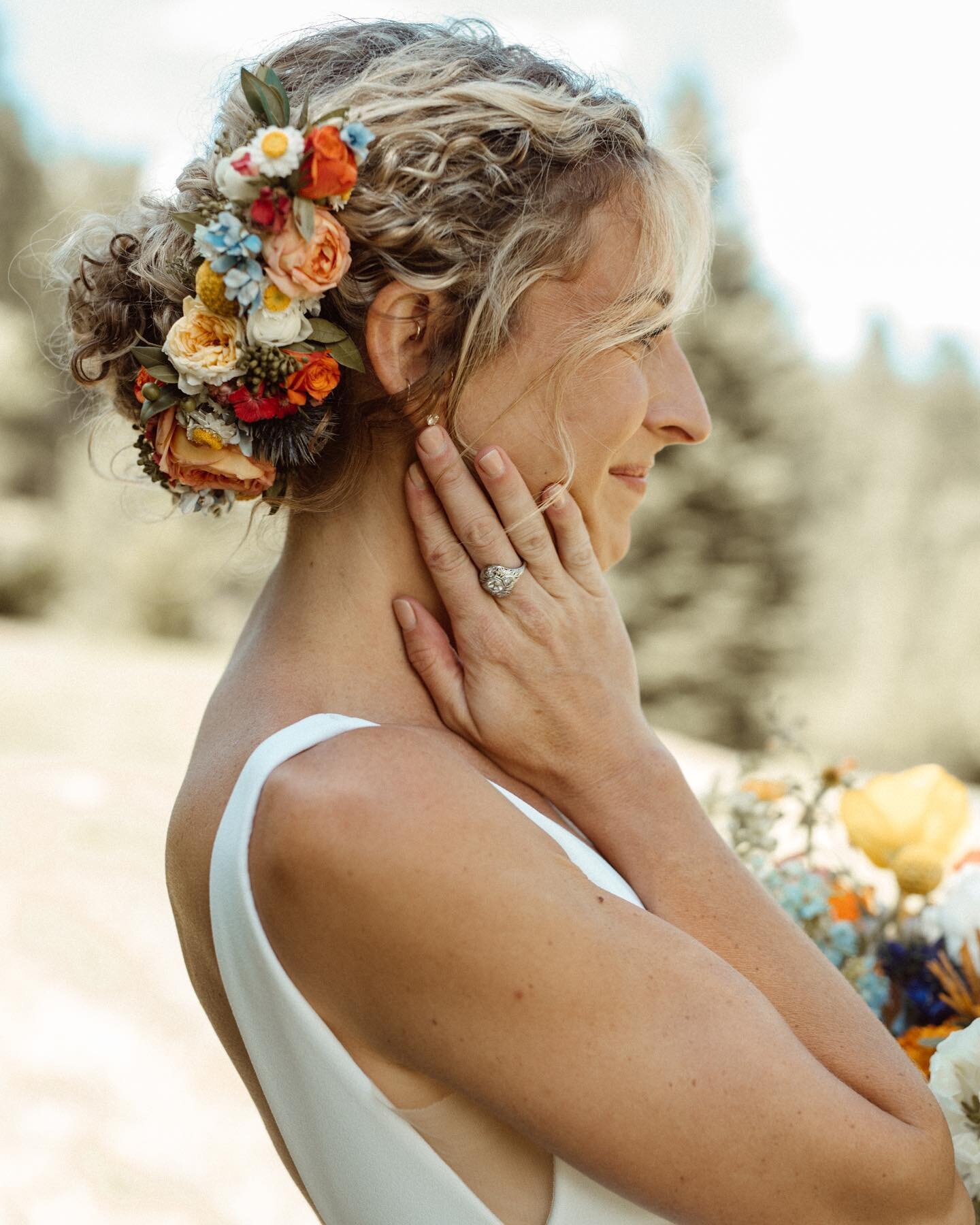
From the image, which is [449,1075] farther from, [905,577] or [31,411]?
[31,411]

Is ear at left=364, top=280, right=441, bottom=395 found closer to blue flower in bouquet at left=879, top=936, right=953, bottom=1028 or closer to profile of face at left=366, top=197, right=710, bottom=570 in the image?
profile of face at left=366, top=197, right=710, bottom=570

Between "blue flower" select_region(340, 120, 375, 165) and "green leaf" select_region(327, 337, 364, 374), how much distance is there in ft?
0.83

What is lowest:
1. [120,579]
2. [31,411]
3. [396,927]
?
[120,579]

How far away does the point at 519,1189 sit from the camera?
1427 mm

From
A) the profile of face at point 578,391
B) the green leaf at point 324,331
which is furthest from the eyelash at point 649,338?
the green leaf at point 324,331

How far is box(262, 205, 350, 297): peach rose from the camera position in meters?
1.49

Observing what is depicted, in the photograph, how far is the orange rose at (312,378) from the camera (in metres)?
1.59

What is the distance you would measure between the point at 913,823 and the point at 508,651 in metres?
0.79

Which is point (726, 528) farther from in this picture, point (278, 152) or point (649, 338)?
point (278, 152)

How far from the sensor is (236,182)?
1.49 metres

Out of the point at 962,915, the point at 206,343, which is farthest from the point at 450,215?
the point at 962,915

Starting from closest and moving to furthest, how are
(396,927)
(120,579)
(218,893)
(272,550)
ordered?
(396,927), (218,893), (272,550), (120,579)

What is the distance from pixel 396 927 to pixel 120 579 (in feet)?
57.9

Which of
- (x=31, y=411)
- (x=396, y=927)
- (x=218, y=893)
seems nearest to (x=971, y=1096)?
(x=396, y=927)
